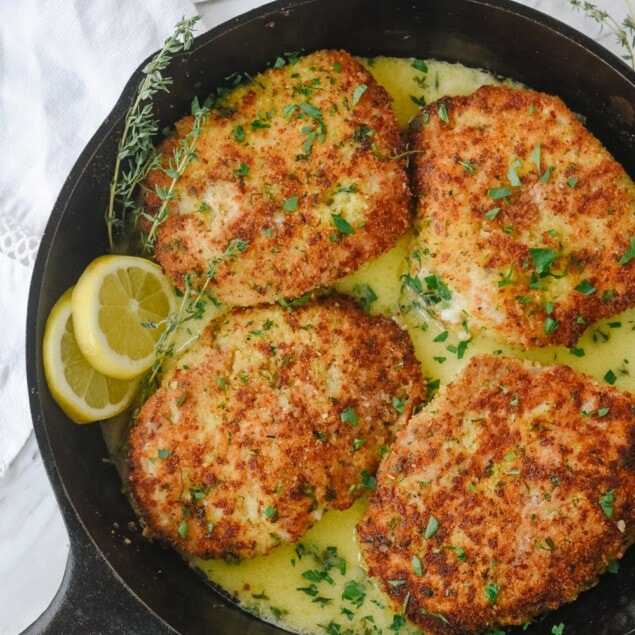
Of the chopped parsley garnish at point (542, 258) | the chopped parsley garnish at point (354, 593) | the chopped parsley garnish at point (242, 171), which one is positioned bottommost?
the chopped parsley garnish at point (354, 593)

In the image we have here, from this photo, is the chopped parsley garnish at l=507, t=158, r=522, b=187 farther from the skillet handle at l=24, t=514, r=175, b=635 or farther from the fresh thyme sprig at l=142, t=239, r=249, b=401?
the skillet handle at l=24, t=514, r=175, b=635

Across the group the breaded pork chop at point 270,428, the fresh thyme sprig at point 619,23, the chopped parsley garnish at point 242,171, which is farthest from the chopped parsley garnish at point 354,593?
the fresh thyme sprig at point 619,23

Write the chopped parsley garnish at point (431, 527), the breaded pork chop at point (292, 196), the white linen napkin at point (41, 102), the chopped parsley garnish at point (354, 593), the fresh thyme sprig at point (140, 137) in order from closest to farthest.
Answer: the fresh thyme sprig at point (140, 137)
the chopped parsley garnish at point (431, 527)
the breaded pork chop at point (292, 196)
the chopped parsley garnish at point (354, 593)
the white linen napkin at point (41, 102)

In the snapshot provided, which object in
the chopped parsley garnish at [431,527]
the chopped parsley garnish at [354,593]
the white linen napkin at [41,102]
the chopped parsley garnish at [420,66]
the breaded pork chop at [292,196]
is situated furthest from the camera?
the white linen napkin at [41,102]

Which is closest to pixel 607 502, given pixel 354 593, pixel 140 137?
pixel 354 593

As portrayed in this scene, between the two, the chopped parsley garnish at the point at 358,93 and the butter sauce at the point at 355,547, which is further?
the butter sauce at the point at 355,547

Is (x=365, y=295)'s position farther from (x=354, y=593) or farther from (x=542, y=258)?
(x=354, y=593)

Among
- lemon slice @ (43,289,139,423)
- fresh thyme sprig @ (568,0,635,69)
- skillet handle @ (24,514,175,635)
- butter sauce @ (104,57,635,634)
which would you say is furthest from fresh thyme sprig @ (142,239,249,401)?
fresh thyme sprig @ (568,0,635,69)

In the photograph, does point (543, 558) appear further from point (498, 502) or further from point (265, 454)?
point (265, 454)

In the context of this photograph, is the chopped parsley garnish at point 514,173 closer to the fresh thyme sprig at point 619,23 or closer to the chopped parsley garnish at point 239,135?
the fresh thyme sprig at point 619,23
